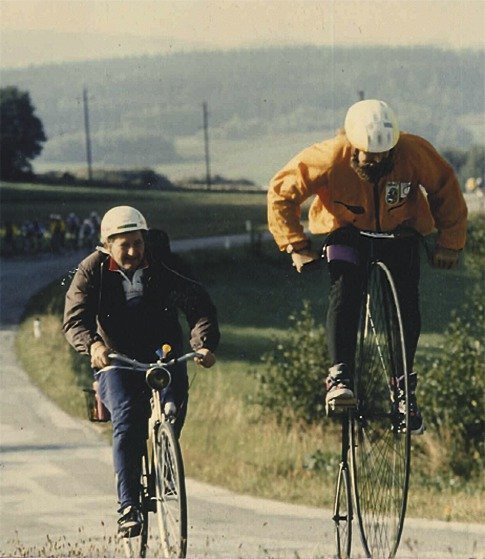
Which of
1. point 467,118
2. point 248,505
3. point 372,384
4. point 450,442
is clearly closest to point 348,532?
point 372,384

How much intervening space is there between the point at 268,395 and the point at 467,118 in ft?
15.0

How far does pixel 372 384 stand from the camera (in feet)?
32.5

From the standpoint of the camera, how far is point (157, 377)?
31.0ft

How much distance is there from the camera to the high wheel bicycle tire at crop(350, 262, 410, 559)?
9586 millimetres

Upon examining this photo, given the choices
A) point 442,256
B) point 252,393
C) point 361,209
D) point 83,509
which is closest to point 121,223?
point 361,209

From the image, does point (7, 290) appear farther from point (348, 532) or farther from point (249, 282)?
→ point (348, 532)

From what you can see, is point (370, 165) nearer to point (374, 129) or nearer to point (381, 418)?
point (374, 129)

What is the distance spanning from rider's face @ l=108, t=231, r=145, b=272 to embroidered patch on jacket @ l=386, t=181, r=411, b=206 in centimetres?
139

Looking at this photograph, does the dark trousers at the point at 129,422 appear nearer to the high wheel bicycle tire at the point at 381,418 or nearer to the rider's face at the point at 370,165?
the high wheel bicycle tire at the point at 381,418

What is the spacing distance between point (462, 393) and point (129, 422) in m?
10.7

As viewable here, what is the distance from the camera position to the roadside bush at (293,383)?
19748mm

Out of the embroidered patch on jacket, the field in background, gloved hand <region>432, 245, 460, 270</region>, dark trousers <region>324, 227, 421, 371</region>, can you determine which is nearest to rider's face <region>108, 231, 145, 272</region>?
dark trousers <region>324, 227, 421, 371</region>

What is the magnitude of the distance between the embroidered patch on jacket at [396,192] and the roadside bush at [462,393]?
392 inches

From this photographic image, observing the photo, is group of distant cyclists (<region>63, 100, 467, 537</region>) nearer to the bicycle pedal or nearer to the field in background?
the bicycle pedal
